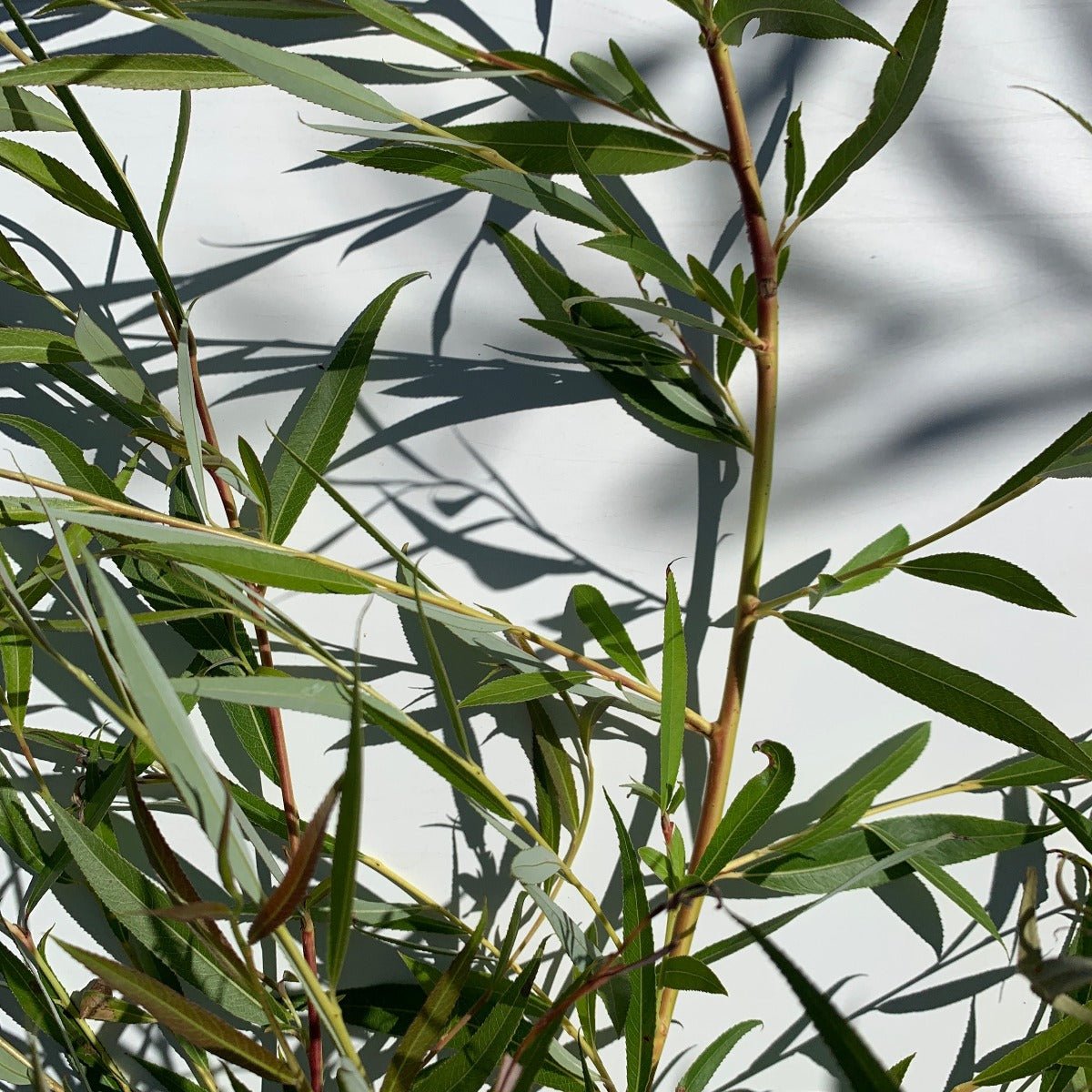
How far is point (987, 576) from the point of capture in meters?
0.46

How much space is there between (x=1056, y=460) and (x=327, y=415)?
1.17 feet

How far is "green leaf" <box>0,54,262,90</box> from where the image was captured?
0.46 metres

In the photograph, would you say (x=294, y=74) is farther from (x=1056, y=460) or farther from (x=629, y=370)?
(x=1056, y=460)

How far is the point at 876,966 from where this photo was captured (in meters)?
0.58

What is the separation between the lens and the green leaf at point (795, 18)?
415mm

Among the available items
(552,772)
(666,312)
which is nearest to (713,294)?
(666,312)

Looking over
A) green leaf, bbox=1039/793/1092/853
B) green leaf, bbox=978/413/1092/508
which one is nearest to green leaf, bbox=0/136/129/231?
green leaf, bbox=978/413/1092/508

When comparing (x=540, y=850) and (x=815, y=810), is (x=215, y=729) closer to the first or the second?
(x=540, y=850)

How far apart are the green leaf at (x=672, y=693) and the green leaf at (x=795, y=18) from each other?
A: 25cm

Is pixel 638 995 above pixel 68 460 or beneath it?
beneath

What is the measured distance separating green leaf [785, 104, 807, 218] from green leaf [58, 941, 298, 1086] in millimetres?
416

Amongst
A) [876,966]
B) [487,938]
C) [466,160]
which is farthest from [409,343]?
[876,966]

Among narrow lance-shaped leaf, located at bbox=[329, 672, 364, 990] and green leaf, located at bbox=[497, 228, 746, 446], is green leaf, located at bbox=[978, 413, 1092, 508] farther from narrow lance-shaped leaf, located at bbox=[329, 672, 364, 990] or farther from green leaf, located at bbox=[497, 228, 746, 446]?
narrow lance-shaped leaf, located at bbox=[329, 672, 364, 990]

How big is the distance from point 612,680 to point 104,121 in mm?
449
